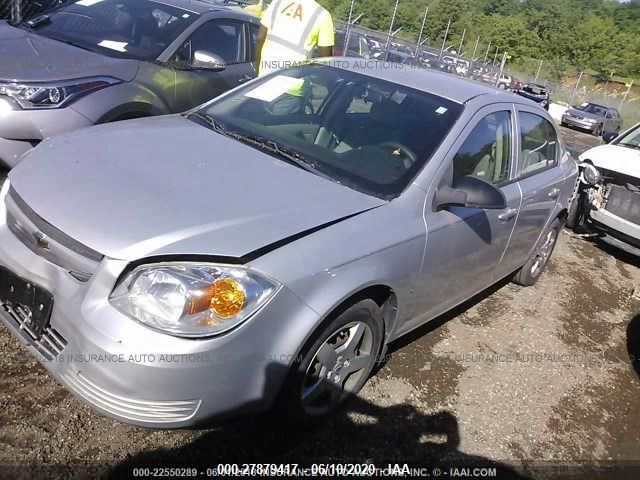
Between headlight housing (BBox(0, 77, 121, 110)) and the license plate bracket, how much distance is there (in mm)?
2042

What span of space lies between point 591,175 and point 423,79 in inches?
143

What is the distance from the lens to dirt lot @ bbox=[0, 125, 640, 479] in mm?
2357

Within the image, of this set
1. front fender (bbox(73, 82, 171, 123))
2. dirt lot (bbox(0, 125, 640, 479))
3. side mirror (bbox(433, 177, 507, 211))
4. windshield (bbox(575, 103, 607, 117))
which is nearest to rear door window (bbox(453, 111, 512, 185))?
side mirror (bbox(433, 177, 507, 211))

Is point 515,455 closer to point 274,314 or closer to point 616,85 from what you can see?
point 274,314

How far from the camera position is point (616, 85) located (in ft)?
188

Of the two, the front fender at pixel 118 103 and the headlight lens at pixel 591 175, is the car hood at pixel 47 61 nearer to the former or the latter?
the front fender at pixel 118 103

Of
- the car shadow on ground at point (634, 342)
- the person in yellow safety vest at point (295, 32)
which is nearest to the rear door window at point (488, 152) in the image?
the car shadow on ground at point (634, 342)

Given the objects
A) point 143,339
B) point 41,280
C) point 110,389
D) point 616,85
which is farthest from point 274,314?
point 616,85

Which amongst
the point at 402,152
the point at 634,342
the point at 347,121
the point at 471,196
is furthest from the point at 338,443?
the point at 634,342

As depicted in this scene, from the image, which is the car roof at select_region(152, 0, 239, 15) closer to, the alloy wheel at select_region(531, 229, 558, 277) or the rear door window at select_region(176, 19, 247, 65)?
the rear door window at select_region(176, 19, 247, 65)

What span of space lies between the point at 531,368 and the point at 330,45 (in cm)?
341

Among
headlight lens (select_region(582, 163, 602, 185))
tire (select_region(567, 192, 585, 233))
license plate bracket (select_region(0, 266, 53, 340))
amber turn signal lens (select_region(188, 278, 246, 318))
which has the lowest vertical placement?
tire (select_region(567, 192, 585, 233))

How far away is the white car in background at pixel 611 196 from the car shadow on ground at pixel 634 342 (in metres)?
1.52

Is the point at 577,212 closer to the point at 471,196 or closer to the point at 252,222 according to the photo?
the point at 471,196
